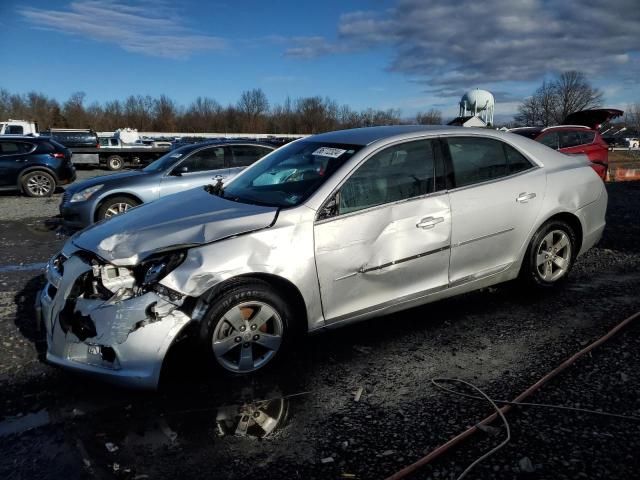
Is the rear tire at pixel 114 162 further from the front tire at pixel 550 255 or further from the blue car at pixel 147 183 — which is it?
the front tire at pixel 550 255

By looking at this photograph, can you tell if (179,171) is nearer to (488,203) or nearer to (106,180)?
(106,180)

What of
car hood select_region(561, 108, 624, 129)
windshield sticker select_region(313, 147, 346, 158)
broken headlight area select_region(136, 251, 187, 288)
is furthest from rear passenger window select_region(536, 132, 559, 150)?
broken headlight area select_region(136, 251, 187, 288)

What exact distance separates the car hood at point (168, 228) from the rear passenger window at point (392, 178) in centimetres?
60

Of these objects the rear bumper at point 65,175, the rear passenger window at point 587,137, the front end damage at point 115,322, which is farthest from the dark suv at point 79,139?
the front end damage at point 115,322

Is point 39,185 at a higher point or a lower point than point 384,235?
lower

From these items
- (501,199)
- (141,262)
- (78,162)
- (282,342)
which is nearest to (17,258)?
(141,262)

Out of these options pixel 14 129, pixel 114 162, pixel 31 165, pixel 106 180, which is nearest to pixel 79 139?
pixel 14 129

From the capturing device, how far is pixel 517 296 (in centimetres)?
477

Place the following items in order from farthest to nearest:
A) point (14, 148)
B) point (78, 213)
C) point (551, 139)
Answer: point (14, 148), point (551, 139), point (78, 213)

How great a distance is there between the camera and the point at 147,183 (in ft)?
26.0

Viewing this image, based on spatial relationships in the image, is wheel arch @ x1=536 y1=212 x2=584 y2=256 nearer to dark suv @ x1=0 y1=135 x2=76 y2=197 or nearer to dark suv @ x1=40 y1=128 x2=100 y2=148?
dark suv @ x1=0 y1=135 x2=76 y2=197

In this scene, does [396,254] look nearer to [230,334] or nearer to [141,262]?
[230,334]

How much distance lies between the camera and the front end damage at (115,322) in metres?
2.89

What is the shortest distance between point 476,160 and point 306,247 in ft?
5.99
